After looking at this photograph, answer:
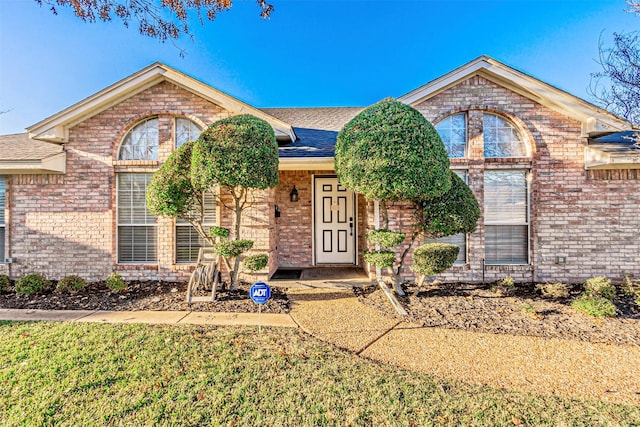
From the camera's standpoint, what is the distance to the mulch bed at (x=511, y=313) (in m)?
4.00

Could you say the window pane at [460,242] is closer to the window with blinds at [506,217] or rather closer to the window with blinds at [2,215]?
the window with blinds at [506,217]

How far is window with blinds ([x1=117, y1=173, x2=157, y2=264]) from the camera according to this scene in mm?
6379

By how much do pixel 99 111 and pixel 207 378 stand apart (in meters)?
6.32

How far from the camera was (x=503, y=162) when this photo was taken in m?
6.18

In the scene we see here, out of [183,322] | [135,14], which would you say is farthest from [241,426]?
[135,14]

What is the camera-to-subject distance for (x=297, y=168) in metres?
6.37

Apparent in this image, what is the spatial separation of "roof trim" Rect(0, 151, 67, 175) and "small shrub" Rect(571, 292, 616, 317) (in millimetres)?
9938

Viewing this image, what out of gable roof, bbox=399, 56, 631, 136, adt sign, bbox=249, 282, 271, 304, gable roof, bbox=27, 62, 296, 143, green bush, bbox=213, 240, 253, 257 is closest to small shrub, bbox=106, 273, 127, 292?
green bush, bbox=213, 240, 253, 257

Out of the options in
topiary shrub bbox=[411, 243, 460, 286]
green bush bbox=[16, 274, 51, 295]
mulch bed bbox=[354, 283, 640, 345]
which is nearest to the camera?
mulch bed bbox=[354, 283, 640, 345]

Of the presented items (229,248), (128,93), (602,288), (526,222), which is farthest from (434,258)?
(128,93)

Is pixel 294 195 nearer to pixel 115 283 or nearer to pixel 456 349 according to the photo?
pixel 115 283

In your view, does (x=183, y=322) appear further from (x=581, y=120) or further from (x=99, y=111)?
(x=581, y=120)

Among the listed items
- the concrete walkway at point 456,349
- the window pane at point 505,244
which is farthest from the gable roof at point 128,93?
the window pane at point 505,244

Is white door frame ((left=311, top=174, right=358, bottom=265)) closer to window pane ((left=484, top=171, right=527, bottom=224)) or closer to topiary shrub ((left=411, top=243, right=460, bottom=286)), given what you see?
topiary shrub ((left=411, top=243, right=460, bottom=286))
